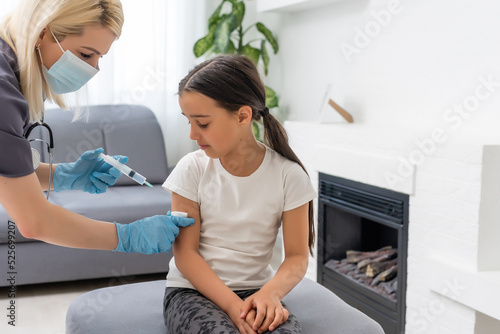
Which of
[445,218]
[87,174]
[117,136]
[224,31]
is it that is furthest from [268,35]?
[87,174]

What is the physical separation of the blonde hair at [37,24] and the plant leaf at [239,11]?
2249mm

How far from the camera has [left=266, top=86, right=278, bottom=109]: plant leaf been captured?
3520mm

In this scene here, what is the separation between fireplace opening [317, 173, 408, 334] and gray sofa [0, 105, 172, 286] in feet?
2.79

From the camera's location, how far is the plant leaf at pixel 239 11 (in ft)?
11.6

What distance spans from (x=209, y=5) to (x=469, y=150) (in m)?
2.46

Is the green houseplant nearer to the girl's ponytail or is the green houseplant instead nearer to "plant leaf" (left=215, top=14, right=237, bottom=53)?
"plant leaf" (left=215, top=14, right=237, bottom=53)

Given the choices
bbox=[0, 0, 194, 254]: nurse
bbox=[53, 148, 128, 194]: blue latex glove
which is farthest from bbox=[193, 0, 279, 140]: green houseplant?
bbox=[0, 0, 194, 254]: nurse

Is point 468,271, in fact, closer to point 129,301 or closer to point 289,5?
point 129,301

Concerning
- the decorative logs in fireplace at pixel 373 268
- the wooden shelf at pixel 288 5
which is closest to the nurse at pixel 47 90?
the decorative logs in fireplace at pixel 373 268

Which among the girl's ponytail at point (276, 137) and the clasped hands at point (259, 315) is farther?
the girl's ponytail at point (276, 137)

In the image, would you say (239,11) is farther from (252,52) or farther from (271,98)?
(271,98)

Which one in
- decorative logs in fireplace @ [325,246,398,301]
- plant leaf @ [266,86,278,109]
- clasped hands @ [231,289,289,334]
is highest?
plant leaf @ [266,86,278,109]

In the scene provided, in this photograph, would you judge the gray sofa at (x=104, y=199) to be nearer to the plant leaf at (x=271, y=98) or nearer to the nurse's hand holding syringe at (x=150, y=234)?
the plant leaf at (x=271, y=98)

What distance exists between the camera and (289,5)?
10.4ft
